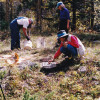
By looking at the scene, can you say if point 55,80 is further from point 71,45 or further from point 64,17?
point 64,17

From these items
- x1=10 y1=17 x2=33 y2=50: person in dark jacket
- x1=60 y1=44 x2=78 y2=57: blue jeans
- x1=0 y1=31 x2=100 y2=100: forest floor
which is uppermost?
x1=10 y1=17 x2=33 y2=50: person in dark jacket

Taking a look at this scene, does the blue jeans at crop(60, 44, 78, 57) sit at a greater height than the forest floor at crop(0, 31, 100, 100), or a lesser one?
greater

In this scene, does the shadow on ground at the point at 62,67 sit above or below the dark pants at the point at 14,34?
below

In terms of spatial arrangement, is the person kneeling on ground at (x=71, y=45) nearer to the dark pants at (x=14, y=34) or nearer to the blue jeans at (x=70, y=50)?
the blue jeans at (x=70, y=50)

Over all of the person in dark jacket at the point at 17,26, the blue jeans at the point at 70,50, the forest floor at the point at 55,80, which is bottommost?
the forest floor at the point at 55,80

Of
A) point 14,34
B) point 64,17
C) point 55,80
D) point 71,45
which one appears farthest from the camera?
point 14,34

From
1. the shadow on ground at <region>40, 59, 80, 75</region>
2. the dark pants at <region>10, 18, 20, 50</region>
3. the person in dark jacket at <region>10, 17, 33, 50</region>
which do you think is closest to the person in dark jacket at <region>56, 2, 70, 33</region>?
the person in dark jacket at <region>10, 17, 33, 50</region>

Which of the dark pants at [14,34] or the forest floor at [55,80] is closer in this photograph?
the forest floor at [55,80]

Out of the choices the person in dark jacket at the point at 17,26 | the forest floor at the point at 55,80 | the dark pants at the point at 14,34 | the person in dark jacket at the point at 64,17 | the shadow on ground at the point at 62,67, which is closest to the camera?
the forest floor at the point at 55,80

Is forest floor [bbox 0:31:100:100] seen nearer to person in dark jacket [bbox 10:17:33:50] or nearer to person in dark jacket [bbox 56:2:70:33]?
person in dark jacket [bbox 10:17:33:50]

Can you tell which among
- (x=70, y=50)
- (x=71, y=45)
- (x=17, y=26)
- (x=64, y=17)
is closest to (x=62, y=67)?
(x=70, y=50)

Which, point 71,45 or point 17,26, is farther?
point 17,26

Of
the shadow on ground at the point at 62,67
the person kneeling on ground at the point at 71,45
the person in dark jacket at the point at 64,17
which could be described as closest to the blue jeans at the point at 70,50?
the person kneeling on ground at the point at 71,45

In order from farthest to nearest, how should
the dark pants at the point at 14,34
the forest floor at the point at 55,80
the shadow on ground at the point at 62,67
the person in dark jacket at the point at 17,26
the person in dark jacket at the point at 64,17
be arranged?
the dark pants at the point at 14,34, the person in dark jacket at the point at 64,17, the person in dark jacket at the point at 17,26, the shadow on ground at the point at 62,67, the forest floor at the point at 55,80
